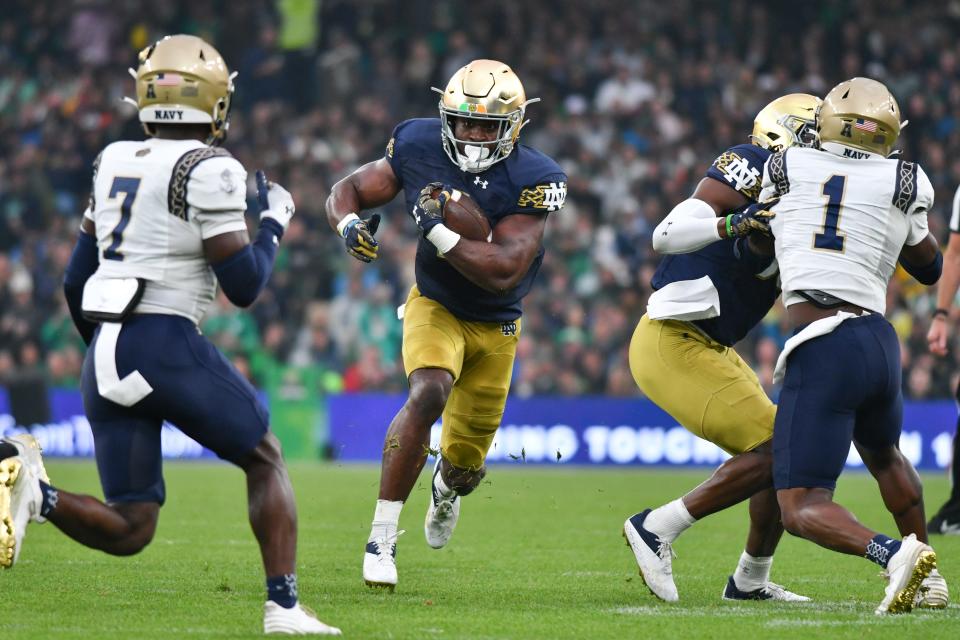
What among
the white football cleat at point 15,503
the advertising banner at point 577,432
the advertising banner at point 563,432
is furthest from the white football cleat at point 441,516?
the advertising banner at point 577,432

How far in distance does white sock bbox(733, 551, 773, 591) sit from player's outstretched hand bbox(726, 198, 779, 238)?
133 centimetres

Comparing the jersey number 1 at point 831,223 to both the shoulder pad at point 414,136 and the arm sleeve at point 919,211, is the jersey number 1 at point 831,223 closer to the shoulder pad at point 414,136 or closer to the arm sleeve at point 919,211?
the arm sleeve at point 919,211

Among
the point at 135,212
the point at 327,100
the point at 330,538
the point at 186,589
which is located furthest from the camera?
the point at 327,100

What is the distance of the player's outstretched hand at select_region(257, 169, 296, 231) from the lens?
15.8 ft

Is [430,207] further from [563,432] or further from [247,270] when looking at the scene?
[563,432]

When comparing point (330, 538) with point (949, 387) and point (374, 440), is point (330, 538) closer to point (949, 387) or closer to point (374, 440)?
point (374, 440)

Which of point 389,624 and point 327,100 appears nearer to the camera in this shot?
point 389,624

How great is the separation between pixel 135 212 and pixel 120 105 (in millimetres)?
14940

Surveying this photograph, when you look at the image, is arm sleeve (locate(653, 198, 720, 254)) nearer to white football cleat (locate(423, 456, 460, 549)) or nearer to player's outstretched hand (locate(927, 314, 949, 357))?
player's outstretched hand (locate(927, 314, 949, 357))

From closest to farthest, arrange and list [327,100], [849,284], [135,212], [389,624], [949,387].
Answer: [135,212], [389,624], [849,284], [949,387], [327,100]

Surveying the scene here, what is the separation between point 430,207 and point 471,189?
1.61 ft

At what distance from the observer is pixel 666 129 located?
59.1 feet

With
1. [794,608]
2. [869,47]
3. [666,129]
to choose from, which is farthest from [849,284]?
[869,47]

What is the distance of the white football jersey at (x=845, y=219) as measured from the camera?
535cm
